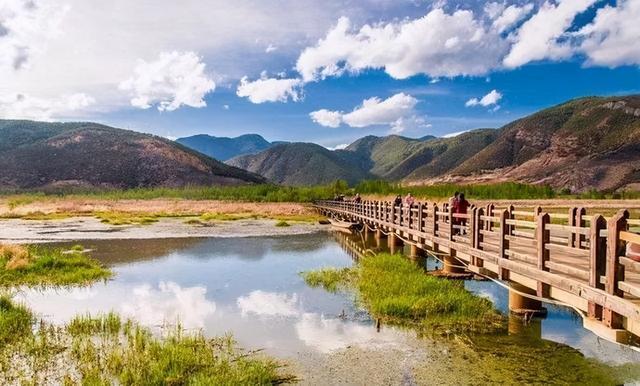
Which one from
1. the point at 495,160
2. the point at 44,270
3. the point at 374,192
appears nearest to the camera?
the point at 44,270

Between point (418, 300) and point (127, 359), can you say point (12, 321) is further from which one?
point (418, 300)

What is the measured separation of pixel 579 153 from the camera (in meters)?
165

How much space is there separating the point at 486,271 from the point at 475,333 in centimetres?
227

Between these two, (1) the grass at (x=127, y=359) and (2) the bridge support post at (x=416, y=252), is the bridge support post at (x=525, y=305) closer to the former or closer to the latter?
(1) the grass at (x=127, y=359)

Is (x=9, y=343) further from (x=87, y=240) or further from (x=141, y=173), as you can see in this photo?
(x=141, y=173)

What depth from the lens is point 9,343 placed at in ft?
38.8

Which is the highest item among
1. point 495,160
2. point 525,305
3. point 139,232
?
point 495,160

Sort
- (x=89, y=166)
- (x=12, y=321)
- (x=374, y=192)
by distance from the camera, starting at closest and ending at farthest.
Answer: (x=12, y=321) → (x=374, y=192) → (x=89, y=166)

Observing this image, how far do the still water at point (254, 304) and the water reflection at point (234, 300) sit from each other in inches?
1.0

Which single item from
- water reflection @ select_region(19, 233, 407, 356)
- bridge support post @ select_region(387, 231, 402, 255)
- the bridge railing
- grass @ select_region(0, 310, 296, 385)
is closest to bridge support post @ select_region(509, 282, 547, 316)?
the bridge railing

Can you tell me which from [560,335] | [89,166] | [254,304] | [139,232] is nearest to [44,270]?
[254,304]

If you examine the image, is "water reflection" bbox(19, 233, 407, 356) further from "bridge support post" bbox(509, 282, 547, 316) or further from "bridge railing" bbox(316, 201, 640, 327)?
"bridge railing" bbox(316, 201, 640, 327)

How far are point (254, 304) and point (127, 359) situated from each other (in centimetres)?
619

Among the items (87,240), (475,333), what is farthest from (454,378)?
(87,240)
